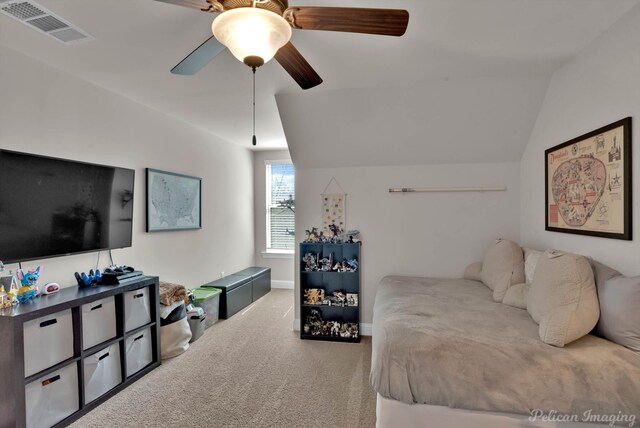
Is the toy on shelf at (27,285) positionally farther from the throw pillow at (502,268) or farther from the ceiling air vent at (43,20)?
the throw pillow at (502,268)

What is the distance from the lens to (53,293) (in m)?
2.20

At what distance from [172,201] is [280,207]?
2224 mm

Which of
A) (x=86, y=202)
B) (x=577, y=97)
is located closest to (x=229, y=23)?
(x=86, y=202)

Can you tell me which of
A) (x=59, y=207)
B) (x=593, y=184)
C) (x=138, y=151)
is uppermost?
(x=138, y=151)

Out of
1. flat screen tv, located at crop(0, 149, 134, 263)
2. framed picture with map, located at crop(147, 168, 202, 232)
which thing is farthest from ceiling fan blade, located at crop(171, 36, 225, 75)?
framed picture with map, located at crop(147, 168, 202, 232)

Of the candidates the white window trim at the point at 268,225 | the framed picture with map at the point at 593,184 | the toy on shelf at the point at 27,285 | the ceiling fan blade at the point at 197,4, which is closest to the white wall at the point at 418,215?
the framed picture with map at the point at 593,184

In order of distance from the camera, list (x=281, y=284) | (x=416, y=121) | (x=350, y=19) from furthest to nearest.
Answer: (x=281, y=284), (x=416, y=121), (x=350, y=19)

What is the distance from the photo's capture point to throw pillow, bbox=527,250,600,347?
5.60ft

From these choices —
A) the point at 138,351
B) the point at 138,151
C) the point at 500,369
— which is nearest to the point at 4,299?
the point at 138,351

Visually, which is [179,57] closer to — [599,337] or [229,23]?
[229,23]

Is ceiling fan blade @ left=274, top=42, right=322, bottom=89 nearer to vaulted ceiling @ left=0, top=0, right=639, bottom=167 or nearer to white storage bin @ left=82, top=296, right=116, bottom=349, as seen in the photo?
vaulted ceiling @ left=0, top=0, right=639, bottom=167

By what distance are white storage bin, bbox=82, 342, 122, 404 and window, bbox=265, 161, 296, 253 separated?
3.36 m

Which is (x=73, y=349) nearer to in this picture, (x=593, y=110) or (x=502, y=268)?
(x=502, y=268)

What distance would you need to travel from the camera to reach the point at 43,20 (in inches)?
72.2
